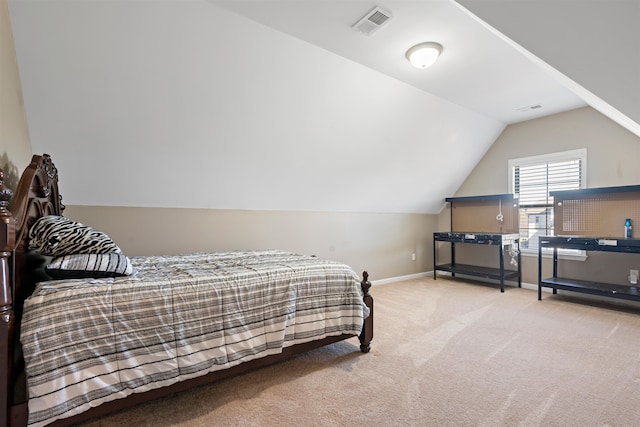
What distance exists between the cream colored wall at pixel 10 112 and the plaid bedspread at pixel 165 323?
97cm

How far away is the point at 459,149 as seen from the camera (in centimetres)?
483

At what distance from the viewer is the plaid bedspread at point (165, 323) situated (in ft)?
4.72

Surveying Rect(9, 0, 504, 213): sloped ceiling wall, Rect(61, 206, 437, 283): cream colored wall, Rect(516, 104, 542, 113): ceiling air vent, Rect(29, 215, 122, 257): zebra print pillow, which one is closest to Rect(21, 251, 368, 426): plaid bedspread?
Rect(29, 215, 122, 257): zebra print pillow

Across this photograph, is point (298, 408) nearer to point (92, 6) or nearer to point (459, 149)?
point (92, 6)

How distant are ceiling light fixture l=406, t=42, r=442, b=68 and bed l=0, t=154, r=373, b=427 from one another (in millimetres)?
1980

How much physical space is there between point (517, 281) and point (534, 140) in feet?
7.13

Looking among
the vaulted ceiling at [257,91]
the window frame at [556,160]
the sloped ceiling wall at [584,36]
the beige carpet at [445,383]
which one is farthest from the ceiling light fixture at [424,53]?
the window frame at [556,160]

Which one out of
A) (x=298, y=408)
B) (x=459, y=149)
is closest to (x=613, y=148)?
(x=459, y=149)

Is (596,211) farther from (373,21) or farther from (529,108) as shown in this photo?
(373,21)

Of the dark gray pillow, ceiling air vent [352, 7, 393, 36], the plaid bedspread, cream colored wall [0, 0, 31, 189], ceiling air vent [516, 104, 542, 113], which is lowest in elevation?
the plaid bedspread

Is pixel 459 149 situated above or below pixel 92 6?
below

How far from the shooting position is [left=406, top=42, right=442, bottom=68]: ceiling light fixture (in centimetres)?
265

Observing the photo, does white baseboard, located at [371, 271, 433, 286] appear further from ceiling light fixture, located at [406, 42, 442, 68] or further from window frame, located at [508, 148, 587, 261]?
ceiling light fixture, located at [406, 42, 442, 68]

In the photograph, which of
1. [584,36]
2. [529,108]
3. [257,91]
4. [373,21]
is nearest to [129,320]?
[257,91]
